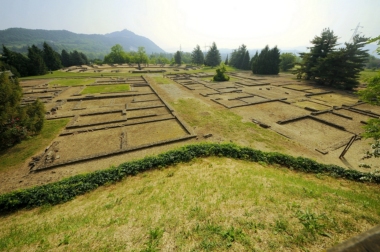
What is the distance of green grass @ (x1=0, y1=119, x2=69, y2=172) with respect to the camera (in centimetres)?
1148

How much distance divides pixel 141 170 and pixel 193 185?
3.70 m

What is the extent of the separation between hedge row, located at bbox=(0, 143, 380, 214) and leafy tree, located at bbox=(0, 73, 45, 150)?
788cm

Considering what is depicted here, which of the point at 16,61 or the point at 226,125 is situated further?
the point at 16,61

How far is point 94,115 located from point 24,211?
45.2 ft

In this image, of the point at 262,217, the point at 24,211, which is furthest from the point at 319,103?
the point at 24,211

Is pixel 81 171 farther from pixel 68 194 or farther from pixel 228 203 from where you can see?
pixel 228 203

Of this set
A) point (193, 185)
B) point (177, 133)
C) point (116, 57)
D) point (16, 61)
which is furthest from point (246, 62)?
point (16, 61)

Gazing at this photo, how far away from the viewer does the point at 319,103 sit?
2483 centimetres

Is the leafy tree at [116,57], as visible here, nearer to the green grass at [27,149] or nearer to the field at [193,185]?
the field at [193,185]

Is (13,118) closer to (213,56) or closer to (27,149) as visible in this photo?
(27,149)

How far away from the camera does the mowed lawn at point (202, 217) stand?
16.1ft

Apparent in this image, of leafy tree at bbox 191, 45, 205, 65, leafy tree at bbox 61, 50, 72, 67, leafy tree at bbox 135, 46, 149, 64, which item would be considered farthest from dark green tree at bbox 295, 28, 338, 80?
leafy tree at bbox 61, 50, 72, 67

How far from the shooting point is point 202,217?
5898 mm

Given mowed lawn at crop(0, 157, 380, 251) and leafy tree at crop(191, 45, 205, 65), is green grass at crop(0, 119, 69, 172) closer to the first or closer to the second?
mowed lawn at crop(0, 157, 380, 251)
